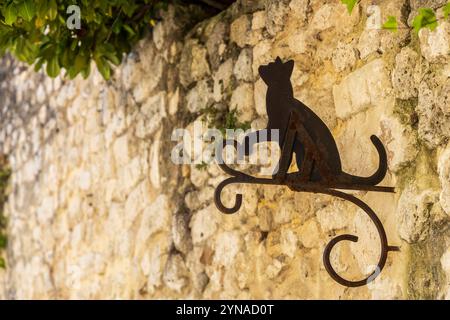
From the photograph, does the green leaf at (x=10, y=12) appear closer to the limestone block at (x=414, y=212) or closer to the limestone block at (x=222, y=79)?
the limestone block at (x=222, y=79)

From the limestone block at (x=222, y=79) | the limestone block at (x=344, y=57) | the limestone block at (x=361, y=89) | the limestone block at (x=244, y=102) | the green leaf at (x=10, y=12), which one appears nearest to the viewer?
the limestone block at (x=361, y=89)

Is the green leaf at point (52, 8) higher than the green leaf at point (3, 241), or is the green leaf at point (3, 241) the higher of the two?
the green leaf at point (52, 8)

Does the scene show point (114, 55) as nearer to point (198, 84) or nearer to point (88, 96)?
point (198, 84)

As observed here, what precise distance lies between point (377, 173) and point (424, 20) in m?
0.51

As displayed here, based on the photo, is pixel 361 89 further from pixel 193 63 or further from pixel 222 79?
pixel 193 63

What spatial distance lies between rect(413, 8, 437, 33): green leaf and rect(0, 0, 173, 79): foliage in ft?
4.61

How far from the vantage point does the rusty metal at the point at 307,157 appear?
2.14m

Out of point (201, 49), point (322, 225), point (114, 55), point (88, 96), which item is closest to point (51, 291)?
point (88, 96)

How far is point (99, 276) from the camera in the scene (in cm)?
397

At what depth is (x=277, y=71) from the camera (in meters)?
2.36

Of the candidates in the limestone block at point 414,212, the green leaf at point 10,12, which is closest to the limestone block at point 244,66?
the green leaf at point 10,12

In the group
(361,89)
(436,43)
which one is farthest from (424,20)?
(361,89)

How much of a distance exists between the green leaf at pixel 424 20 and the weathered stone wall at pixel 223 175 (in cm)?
16

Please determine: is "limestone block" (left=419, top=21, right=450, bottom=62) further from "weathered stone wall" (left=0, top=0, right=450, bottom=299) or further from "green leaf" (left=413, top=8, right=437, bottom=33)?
"green leaf" (left=413, top=8, right=437, bottom=33)
